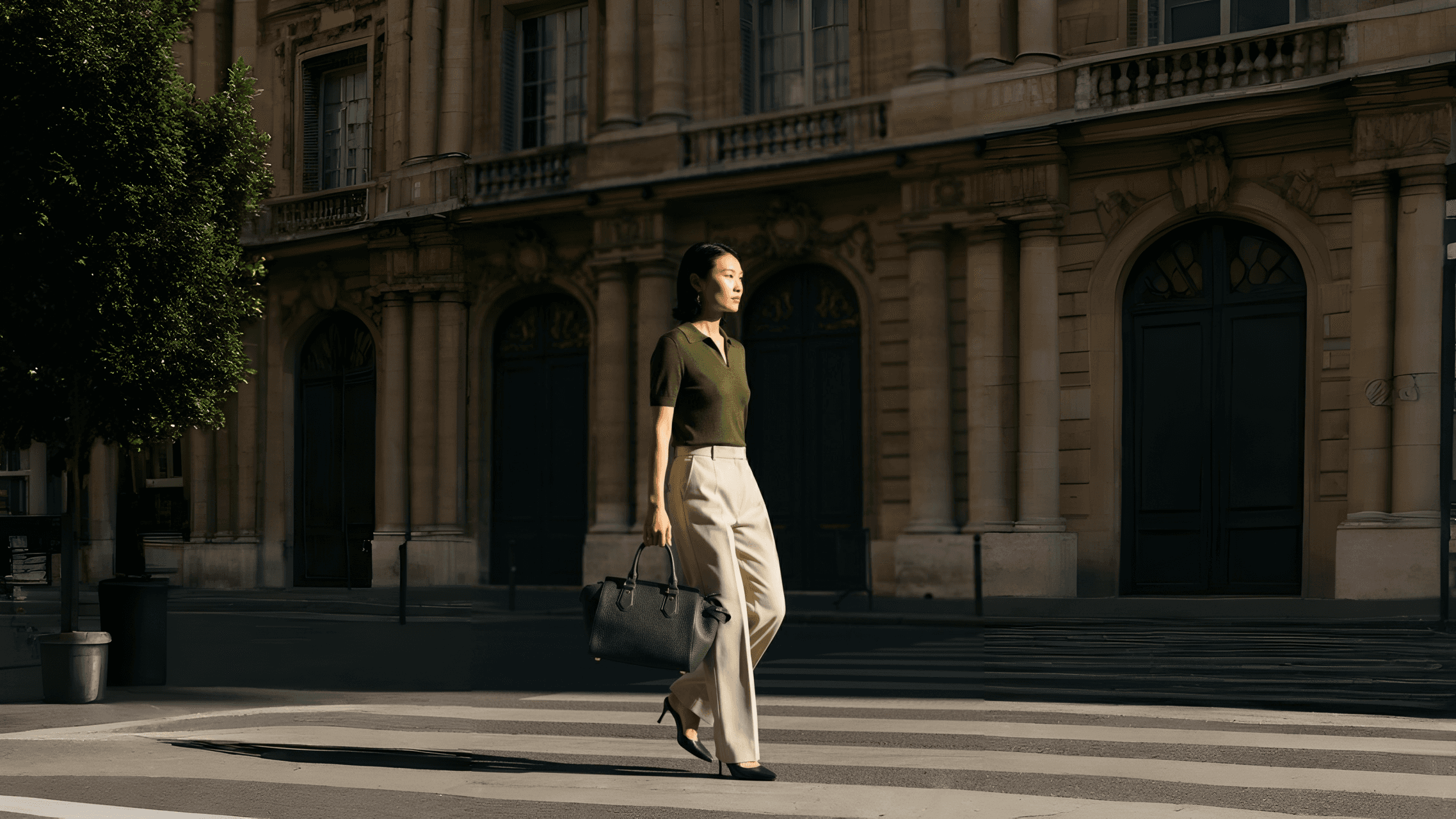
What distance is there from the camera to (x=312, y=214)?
1098 inches

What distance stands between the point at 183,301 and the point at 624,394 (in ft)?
43.0

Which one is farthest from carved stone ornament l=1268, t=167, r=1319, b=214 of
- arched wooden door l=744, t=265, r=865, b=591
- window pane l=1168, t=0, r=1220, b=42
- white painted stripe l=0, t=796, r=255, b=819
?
white painted stripe l=0, t=796, r=255, b=819

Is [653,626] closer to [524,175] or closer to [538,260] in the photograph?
[538,260]

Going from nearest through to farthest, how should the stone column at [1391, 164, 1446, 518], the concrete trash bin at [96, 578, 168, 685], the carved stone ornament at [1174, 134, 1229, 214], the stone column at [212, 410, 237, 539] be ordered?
the concrete trash bin at [96, 578, 168, 685]
the stone column at [1391, 164, 1446, 518]
the carved stone ornament at [1174, 134, 1229, 214]
the stone column at [212, 410, 237, 539]

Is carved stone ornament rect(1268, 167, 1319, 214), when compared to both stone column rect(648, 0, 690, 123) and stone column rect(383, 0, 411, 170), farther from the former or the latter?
stone column rect(383, 0, 411, 170)

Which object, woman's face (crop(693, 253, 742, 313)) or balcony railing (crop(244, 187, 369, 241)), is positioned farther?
balcony railing (crop(244, 187, 369, 241))

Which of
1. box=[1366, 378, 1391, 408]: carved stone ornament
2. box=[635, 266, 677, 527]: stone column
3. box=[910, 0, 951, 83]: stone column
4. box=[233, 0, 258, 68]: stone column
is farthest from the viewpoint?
box=[233, 0, 258, 68]: stone column

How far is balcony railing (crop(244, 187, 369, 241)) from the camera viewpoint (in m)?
27.1

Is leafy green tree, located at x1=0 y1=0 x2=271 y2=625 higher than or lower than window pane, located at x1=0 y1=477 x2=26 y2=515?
higher

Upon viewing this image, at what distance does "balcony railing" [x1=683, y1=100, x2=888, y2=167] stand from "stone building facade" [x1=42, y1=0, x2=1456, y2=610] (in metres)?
0.05

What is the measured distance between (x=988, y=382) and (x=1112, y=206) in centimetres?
284

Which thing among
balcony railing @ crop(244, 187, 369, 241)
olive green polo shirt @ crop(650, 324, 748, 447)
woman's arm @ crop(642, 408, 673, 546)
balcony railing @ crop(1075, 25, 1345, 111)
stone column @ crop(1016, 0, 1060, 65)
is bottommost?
woman's arm @ crop(642, 408, 673, 546)

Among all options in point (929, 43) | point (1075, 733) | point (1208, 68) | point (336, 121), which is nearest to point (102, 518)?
point (336, 121)

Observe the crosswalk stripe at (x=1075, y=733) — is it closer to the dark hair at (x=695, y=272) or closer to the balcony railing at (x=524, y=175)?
the dark hair at (x=695, y=272)
